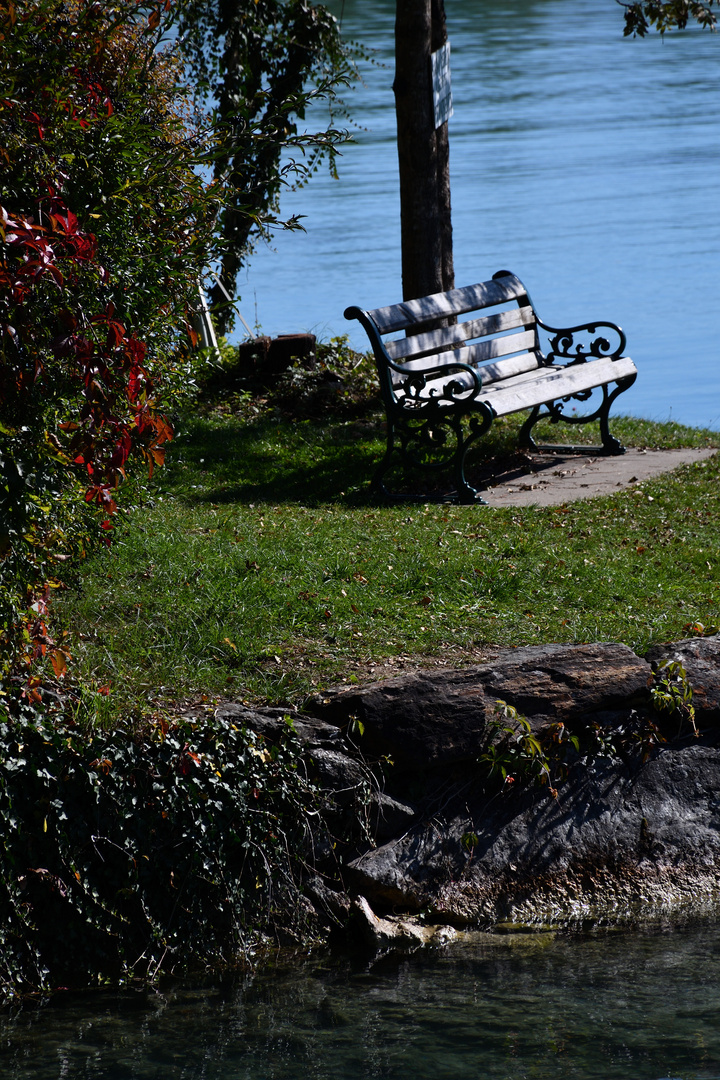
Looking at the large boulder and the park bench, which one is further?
the park bench

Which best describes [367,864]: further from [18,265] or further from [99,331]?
[18,265]

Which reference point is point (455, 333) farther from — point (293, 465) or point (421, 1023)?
point (421, 1023)

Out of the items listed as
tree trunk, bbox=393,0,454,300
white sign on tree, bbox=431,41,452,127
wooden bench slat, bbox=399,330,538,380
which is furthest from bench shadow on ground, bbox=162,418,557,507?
white sign on tree, bbox=431,41,452,127

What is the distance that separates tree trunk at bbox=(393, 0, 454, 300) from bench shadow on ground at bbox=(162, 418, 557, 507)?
1.37 m

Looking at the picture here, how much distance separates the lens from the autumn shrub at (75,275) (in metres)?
3.16

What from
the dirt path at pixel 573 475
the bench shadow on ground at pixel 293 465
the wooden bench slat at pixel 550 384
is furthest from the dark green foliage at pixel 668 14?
the bench shadow on ground at pixel 293 465

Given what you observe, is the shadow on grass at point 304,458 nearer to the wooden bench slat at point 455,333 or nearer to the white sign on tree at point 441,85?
the wooden bench slat at point 455,333

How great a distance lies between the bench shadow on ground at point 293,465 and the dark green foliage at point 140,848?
3.47 meters

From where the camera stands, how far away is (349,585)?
5605 mm

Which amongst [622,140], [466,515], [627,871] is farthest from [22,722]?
[622,140]

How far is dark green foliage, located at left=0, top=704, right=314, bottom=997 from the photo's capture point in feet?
12.9

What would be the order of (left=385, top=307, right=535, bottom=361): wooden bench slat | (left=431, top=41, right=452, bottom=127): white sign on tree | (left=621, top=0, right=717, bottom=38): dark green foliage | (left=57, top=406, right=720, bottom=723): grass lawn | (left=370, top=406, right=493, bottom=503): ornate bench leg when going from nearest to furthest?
(left=57, top=406, right=720, bottom=723): grass lawn
(left=370, top=406, right=493, bottom=503): ornate bench leg
(left=385, top=307, right=535, bottom=361): wooden bench slat
(left=431, top=41, right=452, bottom=127): white sign on tree
(left=621, top=0, right=717, bottom=38): dark green foliage

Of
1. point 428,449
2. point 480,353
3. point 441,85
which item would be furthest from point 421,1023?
point 441,85

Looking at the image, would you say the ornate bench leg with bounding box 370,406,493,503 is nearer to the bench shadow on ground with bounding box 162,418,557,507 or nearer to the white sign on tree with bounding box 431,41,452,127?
the bench shadow on ground with bounding box 162,418,557,507
